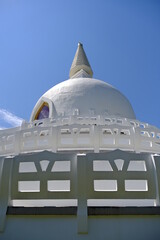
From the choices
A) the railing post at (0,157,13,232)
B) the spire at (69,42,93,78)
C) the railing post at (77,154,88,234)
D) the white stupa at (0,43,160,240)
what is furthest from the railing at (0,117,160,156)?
the spire at (69,42,93,78)

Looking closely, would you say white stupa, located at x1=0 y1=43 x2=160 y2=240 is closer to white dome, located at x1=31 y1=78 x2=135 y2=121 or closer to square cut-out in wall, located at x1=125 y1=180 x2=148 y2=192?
square cut-out in wall, located at x1=125 y1=180 x2=148 y2=192

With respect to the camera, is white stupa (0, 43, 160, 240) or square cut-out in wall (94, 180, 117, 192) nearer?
white stupa (0, 43, 160, 240)

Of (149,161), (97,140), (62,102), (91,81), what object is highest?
(91,81)

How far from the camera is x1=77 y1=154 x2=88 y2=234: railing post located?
5.57 m

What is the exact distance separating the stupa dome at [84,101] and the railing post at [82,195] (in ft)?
37.6

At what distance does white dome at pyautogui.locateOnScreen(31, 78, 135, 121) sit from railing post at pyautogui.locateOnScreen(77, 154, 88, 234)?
11.5 m

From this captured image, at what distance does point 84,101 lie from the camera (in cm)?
1836

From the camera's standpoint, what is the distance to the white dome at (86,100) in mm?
18125

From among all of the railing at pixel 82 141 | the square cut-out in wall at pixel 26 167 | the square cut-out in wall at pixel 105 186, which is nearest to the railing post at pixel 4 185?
the square cut-out in wall at pixel 26 167

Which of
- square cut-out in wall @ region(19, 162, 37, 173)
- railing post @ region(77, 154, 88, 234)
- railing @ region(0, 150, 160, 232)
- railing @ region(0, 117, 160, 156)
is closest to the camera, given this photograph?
railing post @ region(77, 154, 88, 234)

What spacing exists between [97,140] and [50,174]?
413cm
